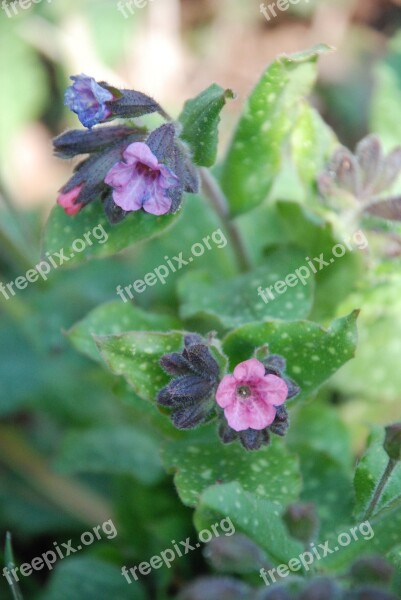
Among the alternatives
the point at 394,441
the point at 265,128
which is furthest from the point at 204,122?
the point at 394,441

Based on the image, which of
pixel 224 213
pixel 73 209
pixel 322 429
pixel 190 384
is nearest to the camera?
pixel 190 384

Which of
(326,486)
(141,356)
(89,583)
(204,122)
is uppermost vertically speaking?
(204,122)

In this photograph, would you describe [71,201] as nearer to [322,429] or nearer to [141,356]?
[141,356]

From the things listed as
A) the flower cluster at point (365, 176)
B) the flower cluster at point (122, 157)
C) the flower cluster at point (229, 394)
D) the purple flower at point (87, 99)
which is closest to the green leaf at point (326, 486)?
the flower cluster at point (229, 394)

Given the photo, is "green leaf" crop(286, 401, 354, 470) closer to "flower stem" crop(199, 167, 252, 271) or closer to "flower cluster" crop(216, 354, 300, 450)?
"flower stem" crop(199, 167, 252, 271)

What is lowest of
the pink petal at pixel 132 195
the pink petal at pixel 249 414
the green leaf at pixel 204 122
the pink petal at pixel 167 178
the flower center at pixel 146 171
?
the pink petal at pixel 249 414

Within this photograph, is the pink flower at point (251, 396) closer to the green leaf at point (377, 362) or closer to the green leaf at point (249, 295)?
the green leaf at point (249, 295)
